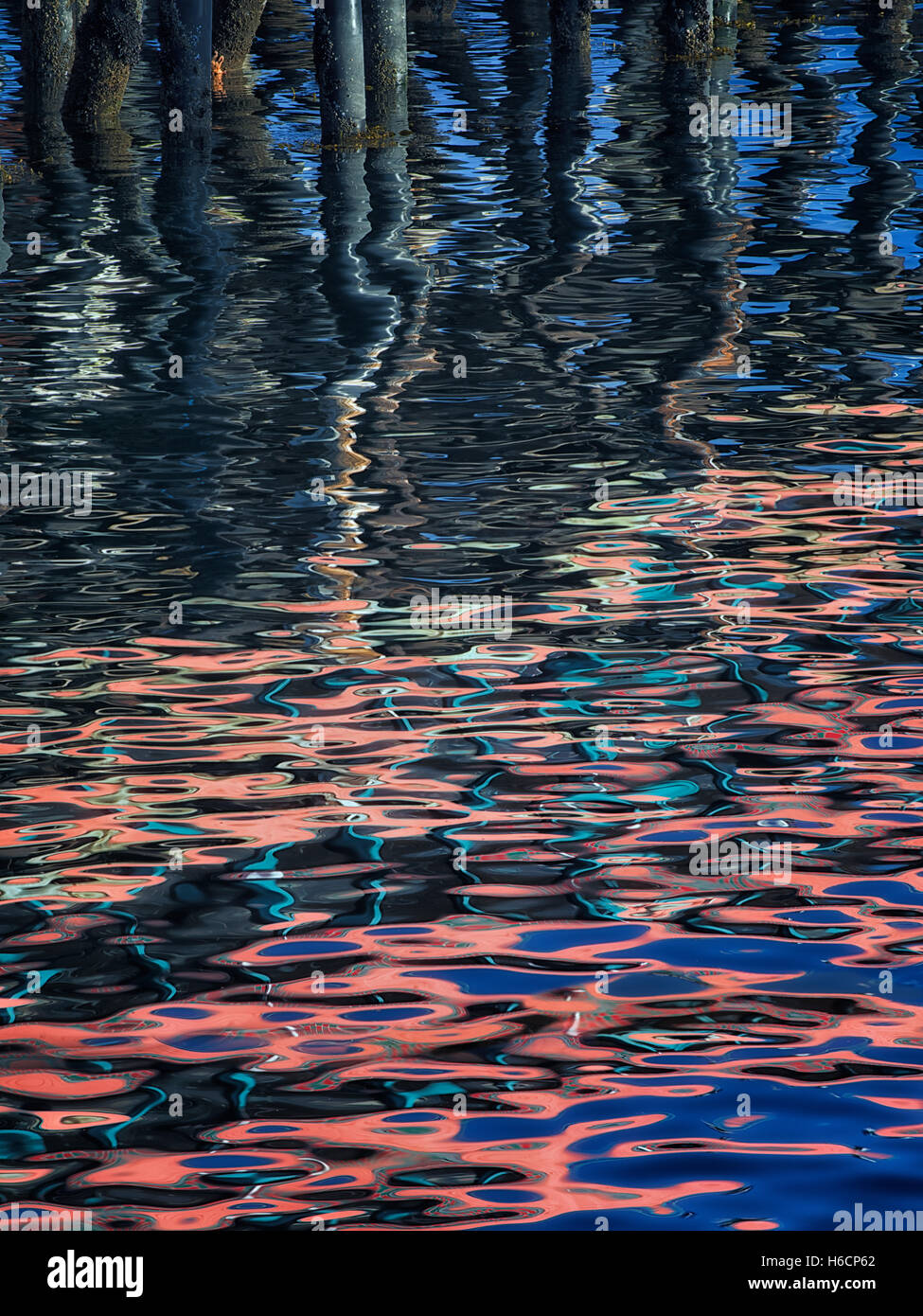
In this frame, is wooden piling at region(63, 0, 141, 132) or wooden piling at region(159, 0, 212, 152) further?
wooden piling at region(63, 0, 141, 132)

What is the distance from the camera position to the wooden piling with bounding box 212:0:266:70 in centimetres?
2155

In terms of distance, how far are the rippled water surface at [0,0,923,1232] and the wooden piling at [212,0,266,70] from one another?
31.1ft

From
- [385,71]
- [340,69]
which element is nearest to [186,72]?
[340,69]

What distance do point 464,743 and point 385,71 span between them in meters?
13.8

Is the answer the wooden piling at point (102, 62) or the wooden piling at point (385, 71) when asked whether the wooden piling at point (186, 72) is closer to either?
the wooden piling at point (102, 62)

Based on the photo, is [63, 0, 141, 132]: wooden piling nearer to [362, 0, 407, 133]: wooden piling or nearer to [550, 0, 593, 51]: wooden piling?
[362, 0, 407, 133]: wooden piling

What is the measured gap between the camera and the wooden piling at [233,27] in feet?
70.7

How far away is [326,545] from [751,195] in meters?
8.53

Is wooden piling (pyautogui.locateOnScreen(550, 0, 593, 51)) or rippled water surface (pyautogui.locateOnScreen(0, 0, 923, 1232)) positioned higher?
wooden piling (pyautogui.locateOnScreen(550, 0, 593, 51))

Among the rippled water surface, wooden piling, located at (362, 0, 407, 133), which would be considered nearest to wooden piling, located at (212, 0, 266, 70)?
wooden piling, located at (362, 0, 407, 133)

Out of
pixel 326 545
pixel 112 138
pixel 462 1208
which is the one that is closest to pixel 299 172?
pixel 112 138

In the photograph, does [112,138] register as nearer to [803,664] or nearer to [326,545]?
[326,545]

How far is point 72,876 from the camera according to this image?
17.1 ft

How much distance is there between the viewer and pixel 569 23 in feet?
76.0
